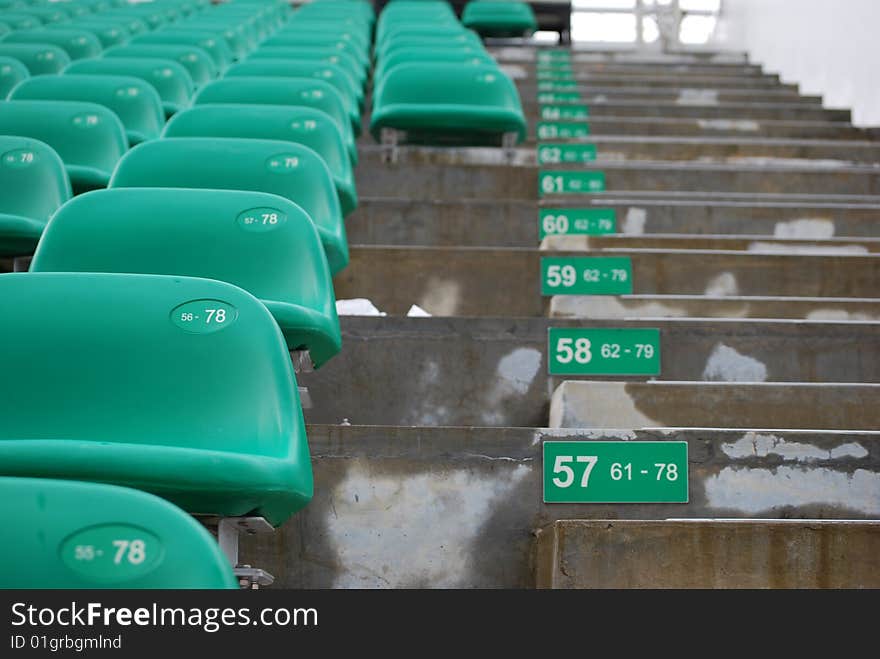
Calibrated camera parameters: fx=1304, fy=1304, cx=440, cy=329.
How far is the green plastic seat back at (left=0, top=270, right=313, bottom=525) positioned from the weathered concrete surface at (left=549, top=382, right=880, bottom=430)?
2.79 ft

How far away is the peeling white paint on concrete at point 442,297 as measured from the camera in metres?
2.75

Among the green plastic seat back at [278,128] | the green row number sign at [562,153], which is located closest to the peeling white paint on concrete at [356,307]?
the green plastic seat back at [278,128]

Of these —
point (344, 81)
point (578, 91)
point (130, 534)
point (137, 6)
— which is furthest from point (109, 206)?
point (137, 6)

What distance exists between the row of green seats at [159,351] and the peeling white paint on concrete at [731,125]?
9.17 ft

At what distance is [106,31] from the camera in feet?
18.3

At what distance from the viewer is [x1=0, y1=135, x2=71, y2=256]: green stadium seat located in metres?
2.20

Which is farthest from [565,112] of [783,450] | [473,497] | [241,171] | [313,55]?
[473,497]

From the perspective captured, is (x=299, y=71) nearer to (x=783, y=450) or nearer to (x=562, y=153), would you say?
(x=562, y=153)

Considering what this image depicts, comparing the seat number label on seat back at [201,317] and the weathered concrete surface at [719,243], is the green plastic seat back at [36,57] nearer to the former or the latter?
the weathered concrete surface at [719,243]

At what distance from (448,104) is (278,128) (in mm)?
1270

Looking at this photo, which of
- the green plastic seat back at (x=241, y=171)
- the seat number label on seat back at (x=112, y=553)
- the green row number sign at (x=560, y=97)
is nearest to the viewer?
the seat number label on seat back at (x=112, y=553)

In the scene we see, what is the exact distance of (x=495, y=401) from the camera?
229cm
